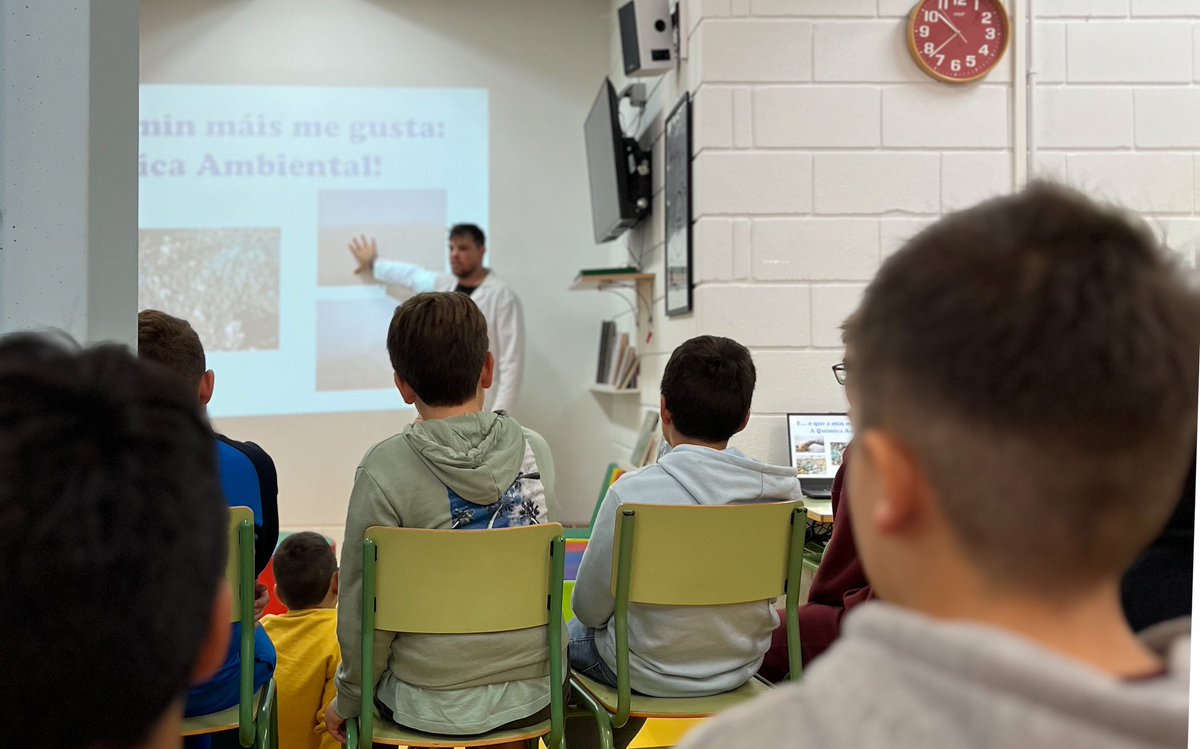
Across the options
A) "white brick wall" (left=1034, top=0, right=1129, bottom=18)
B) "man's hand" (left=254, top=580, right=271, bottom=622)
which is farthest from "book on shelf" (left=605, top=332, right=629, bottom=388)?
"man's hand" (left=254, top=580, right=271, bottom=622)

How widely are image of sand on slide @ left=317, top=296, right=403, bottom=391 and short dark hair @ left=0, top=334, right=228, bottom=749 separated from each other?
4.58 metres

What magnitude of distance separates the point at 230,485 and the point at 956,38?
268cm

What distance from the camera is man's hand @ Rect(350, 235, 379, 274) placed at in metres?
5.20

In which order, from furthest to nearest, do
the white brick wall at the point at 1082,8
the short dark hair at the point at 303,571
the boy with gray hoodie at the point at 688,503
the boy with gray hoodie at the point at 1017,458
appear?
1. the white brick wall at the point at 1082,8
2. the short dark hair at the point at 303,571
3. the boy with gray hoodie at the point at 688,503
4. the boy with gray hoodie at the point at 1017,458

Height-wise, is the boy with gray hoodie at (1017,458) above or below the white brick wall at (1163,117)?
below

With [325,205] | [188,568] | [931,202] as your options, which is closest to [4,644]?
[188,568]

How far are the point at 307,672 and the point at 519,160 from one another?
141 inches

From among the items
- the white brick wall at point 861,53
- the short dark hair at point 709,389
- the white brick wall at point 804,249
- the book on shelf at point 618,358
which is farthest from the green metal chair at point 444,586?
the book on shelf at point 618,358

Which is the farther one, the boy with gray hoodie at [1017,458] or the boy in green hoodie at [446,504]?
the boy in green hoodie at [446,504]

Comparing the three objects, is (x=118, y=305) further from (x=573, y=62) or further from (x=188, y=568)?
(x=573, y=62)

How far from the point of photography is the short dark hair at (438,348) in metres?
1.86

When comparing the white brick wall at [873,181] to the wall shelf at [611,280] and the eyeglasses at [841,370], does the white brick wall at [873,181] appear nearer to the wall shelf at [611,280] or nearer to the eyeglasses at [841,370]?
the eyeglasses at [841,370]

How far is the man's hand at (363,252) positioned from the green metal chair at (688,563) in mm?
3726

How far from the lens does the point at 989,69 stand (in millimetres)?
3279
